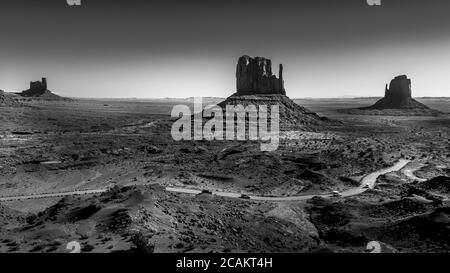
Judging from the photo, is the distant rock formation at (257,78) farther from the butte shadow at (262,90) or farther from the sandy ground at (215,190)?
the sandy ground at (215,190)

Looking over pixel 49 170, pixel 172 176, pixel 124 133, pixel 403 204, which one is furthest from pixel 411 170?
pixel 124 133

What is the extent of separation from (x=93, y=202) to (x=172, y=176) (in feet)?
82.3

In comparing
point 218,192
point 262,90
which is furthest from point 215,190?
point 262,90

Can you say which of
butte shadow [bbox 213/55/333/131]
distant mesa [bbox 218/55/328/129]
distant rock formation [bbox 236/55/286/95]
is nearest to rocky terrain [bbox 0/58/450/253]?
butte shadow [bbox 213/55/333/131]

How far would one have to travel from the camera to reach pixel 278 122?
444 feet

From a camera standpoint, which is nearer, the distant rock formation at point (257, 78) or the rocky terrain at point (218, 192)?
the rocky terrain at point (218, 192)

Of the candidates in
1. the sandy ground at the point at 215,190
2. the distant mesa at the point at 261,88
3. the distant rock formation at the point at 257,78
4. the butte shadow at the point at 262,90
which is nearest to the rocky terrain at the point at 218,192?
the sandy ground at the point at 215,190

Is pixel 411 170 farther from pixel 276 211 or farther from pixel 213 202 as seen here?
pixel 213 202

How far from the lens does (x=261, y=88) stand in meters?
157

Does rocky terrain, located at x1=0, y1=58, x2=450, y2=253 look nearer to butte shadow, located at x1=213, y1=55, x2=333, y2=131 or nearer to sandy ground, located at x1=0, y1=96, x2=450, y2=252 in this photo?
sandy ground, located at x1=0, y1=96, x2=450, y2=252

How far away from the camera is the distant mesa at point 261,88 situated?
14788 cm

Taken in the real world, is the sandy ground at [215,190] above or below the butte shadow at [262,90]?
below

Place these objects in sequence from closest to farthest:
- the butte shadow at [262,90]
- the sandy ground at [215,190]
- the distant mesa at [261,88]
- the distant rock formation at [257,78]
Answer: the sandy ground at [215,190] < the butte shadow at [262,90] < the distant mesa at [261,88] < the distant rock formation at [257,78]

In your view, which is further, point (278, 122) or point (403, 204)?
point (278, 122)
